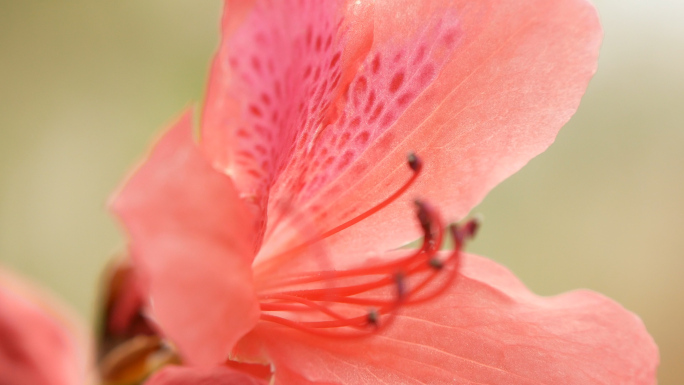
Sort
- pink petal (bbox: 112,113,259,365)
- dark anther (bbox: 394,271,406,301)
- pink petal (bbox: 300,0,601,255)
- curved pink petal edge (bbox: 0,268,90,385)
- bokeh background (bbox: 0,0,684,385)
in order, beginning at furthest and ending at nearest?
1. bokeh background (bbox: 0,0,684,385)
2. curved pink petal edge (bbox: 0,268,90,385)
3. pink petal (bbox: 300,0,601,255)
4. dark anther (bbox: 394,271,406,301)
5. pink petal (bbox: 112,113,259,365)

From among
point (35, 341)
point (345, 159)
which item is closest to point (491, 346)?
point (345, 159)

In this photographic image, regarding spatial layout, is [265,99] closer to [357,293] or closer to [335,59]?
[335,59]

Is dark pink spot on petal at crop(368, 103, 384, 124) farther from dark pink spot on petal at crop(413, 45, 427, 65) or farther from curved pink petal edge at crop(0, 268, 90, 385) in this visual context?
curved pink petal edge at crop(0, 268, 90, 385)

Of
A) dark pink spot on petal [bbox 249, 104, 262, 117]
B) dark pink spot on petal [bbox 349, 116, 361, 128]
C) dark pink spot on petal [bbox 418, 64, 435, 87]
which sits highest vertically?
dark pink spot on petal [bbox 249, 104, 262, 117]

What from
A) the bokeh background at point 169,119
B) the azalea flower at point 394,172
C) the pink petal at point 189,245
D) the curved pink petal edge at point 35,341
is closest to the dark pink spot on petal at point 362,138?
the azalea flower at point 394,172

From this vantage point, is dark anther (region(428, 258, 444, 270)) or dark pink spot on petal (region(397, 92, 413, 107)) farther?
dark pink spot on petal (region(397, 92, 413, 107))

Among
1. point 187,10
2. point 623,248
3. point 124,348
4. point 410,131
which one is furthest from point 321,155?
point 623,248

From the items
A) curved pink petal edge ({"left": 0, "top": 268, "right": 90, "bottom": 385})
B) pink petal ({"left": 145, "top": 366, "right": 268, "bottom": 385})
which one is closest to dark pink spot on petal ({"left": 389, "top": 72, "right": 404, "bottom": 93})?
pink petal ({"left": 145, "top": 366, "right": 268, "bottom": 385})
